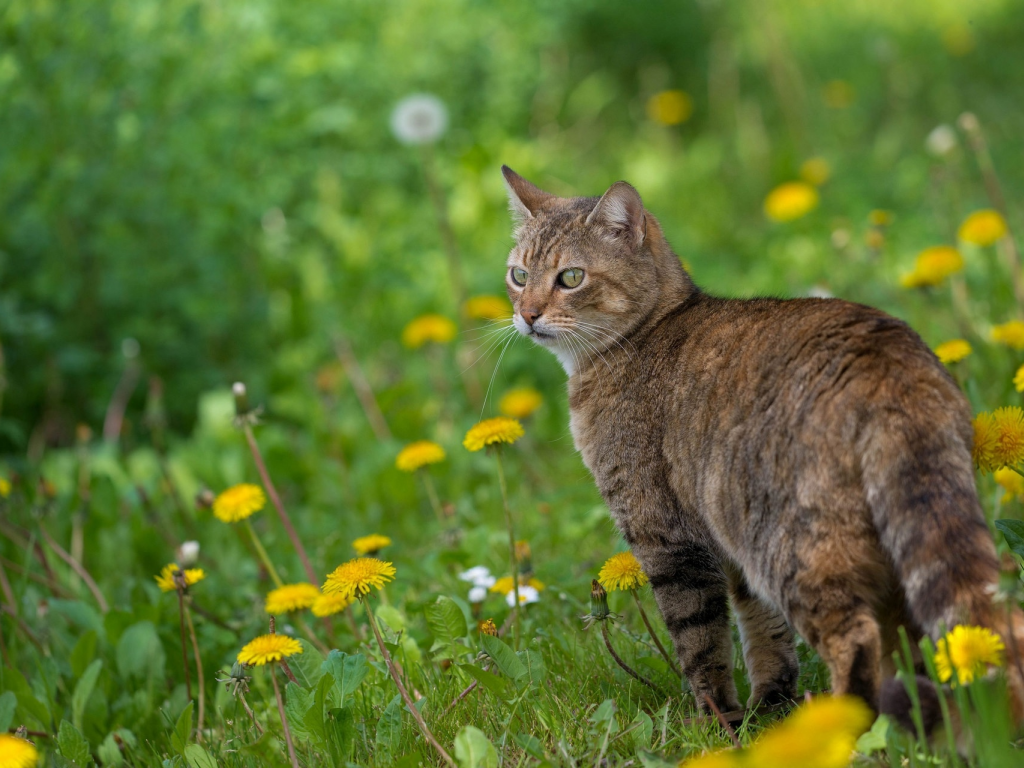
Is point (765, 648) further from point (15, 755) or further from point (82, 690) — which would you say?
point (82, 690)

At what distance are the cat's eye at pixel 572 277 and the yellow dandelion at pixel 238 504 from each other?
1.04 meters

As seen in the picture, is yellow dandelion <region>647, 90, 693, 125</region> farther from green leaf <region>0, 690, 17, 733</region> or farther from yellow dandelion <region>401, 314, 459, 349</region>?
green leaf <region>0, 690, 17, 733</region>

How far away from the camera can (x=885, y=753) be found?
194 cm

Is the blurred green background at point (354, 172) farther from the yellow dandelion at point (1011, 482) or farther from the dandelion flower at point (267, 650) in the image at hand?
the dandelion flower at point (267, 650)

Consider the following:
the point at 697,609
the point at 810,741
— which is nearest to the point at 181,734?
the point at 697,609

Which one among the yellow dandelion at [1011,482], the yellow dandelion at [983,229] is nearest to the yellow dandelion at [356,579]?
the yellow dandelion at [1011,482]

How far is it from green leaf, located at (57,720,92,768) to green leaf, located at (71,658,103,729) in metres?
0.39

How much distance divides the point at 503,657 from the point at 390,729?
0.29 m

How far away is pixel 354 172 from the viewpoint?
6.21 metres

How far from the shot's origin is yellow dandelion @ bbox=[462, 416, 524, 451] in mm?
2566

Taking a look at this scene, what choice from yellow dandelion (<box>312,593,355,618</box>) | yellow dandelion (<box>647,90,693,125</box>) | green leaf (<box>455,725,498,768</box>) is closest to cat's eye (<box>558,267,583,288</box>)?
yellow dandelion (<box>312,593,355,618</box>)

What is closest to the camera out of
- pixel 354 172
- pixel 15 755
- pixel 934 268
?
pixel 15 755

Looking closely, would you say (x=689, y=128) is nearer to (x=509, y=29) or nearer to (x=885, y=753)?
(x=509, y=29)

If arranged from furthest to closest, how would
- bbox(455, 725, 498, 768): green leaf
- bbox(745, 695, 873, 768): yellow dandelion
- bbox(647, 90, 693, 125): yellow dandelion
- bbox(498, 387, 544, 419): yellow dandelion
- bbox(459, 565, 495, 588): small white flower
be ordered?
1. bbox(647, 90, 693, 125): yellow dandelion
2. bbox(498, 387, 544, 419): yellow dandelion
3. bbox(459, 565, 495, 588): small white flower
4. bbox(455, 725, 498, 768): green leaf
5. bbox(745, 695, 873, 768): yellow dandelion
